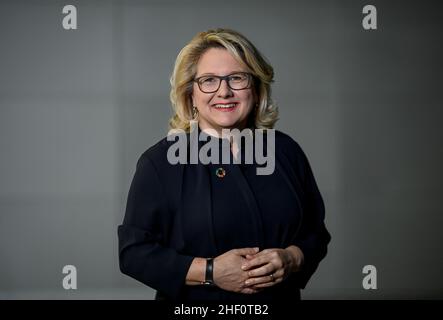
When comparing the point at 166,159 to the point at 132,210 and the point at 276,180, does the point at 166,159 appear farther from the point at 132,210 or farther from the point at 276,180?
the point at 276,180

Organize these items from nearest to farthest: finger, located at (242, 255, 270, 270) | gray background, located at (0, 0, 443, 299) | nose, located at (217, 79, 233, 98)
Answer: finger, located at (242, 255, 270, 270) < nose, located at (217, 79, 233, 98) < gray background, located at (0, 0, 443, 299)

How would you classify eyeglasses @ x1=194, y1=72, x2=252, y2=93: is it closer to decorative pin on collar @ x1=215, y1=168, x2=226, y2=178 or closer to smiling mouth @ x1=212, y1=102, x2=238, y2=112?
smiling mouth @ x1=212, y1=102, x2=238, y2=112

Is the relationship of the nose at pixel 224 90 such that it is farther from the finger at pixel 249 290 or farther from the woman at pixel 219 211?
the finger at pixel 249 290

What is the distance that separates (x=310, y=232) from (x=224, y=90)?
1.85 ft

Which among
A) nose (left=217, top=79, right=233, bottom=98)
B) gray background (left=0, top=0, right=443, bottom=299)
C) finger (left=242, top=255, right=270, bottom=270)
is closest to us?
finger (left=242, top=255, right=270, bottom=270)

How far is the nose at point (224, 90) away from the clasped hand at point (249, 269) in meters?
0.48

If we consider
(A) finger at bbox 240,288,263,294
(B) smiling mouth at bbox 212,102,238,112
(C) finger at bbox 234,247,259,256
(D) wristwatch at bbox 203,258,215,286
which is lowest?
(A) finger at bbox 240,288,263,294

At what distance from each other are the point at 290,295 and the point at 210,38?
0.89 metres

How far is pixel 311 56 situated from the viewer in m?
3.33

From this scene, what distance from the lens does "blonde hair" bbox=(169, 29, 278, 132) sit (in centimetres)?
161

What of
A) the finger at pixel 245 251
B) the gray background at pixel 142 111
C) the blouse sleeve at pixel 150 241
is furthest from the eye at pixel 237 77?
the gray background at pixel 142 111

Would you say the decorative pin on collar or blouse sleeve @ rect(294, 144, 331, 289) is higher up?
the decorative pin on collar

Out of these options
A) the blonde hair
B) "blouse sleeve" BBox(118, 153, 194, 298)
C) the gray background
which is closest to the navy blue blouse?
"blouse sleeve" BBox(118, 153, 194, 298)
